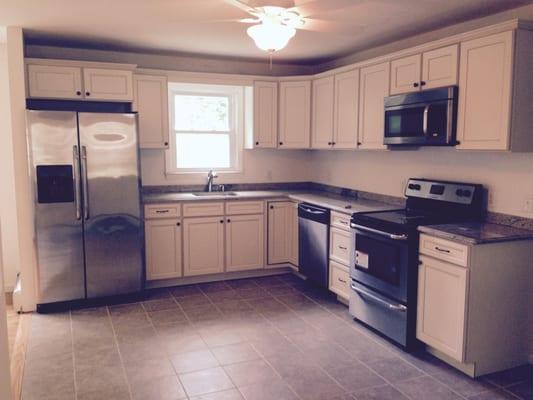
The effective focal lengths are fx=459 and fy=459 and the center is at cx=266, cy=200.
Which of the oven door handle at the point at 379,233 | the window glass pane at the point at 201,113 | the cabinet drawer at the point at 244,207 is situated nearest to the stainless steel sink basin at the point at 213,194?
the cabinet drawer at the point at 244,207

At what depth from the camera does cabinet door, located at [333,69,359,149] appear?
431 cm

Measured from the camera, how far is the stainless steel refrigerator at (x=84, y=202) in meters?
3.91

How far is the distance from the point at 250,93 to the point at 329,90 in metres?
0.93

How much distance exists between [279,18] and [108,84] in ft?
7.37

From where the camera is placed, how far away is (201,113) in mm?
5262

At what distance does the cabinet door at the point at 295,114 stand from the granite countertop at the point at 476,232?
2274mm

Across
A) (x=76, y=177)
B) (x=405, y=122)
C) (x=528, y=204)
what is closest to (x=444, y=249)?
(x=528, y=204)

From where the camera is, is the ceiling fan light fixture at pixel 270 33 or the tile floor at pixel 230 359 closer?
the ceiling fan light fixture at pixel 270 33

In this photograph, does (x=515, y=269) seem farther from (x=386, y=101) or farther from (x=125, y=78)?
(x=125, y=78)

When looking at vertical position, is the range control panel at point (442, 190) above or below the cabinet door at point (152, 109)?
below

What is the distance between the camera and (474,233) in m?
2.91

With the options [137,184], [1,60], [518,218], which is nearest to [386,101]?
[518,218]

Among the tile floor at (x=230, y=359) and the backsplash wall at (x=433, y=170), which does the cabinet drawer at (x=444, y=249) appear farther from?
the tile floor at (x=230, y=359)

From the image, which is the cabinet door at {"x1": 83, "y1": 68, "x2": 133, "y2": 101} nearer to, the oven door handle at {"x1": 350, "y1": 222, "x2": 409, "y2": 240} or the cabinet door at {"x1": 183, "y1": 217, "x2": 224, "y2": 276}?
the cabinet door at {"x1": 183, "y1": 217, "x2": 224, "y2": 276}
